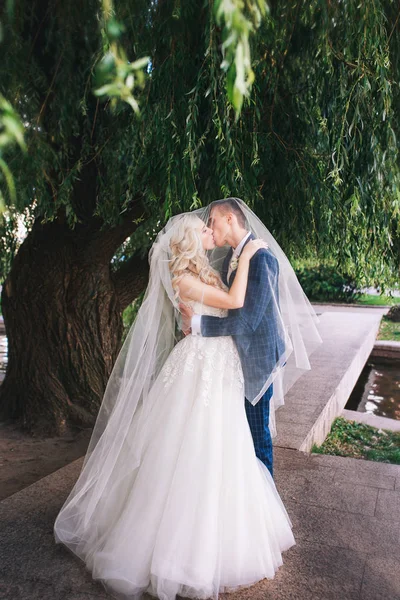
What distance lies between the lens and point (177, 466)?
253cm

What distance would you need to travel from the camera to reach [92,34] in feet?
12.5

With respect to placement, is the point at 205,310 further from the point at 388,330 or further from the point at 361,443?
the point at 388,330

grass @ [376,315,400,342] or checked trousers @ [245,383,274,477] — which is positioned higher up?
checked trousers @ [245,383,274,477]

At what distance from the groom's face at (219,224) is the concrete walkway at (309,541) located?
168cm

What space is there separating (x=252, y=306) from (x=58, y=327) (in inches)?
131

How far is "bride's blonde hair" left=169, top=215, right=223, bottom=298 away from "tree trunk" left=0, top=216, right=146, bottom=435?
271 cm

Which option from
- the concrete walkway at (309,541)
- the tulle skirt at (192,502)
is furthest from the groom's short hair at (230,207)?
the concrete walkway at (309,541)

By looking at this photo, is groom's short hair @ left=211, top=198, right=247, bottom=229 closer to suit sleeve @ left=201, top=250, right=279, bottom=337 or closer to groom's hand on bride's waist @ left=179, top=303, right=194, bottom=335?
suit sleeve @ left=201, top=250, right=279, bottom=337

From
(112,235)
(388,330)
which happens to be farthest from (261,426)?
(388,330)

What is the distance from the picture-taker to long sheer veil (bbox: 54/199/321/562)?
277 cm

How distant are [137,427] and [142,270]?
3483 millimetres

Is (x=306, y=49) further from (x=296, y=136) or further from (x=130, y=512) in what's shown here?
(x=130, y=512)

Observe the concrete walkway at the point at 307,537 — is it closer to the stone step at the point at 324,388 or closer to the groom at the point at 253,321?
the stone step at the point at 324,388

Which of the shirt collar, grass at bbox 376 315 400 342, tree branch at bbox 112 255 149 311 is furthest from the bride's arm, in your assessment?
grass at bbox 376 315 400 342
